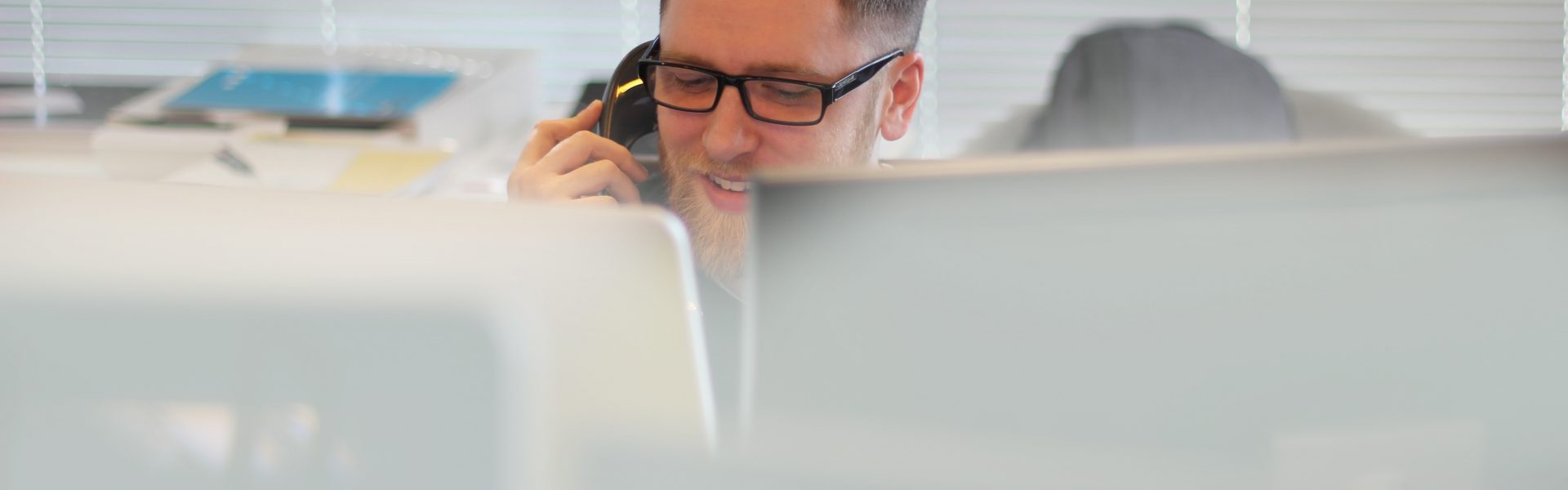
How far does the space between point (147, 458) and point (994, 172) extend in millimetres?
330

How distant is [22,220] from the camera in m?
0.49

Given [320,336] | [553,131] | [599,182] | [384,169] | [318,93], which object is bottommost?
[320,336]

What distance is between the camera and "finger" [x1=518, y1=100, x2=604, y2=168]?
1.22 meters

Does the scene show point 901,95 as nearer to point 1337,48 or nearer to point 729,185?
point 729,185

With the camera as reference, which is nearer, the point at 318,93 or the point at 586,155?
the point at 586,155

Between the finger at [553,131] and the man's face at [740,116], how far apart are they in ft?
0.34

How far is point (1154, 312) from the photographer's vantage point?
0.51 meters

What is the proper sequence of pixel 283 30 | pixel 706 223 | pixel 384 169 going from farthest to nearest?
pixel 283 30 < pixel 384 169 < pixel 706 223

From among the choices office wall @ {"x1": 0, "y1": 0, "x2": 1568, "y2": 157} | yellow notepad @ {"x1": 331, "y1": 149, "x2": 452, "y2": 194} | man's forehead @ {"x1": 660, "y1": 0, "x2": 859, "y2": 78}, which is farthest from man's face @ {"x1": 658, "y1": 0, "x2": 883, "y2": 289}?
office wall @ {"x1": 0, "y1": 0, "x2": 1568, "y2": 157}

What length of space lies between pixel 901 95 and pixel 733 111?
9.5 inches

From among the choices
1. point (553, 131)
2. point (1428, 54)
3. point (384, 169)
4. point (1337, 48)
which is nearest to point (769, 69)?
point (553, 131)

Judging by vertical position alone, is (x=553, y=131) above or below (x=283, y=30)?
below

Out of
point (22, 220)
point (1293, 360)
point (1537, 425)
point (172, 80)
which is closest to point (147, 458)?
point (22, 220)

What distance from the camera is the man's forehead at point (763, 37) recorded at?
115cm
